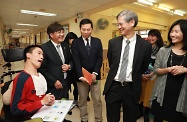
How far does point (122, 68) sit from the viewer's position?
1.45m

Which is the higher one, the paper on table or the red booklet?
the red booklet

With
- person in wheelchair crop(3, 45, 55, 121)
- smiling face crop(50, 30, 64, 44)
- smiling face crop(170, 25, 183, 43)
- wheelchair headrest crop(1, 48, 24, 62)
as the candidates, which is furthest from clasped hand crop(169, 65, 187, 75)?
wheelchair headrest crop(1, 48, 24, 62)

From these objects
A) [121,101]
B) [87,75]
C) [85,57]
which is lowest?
[121,101]

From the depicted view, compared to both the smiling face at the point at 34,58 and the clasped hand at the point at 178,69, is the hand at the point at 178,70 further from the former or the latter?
the smiling face at the point at 34,58

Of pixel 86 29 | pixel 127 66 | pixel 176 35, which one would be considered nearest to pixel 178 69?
pixel 176 35

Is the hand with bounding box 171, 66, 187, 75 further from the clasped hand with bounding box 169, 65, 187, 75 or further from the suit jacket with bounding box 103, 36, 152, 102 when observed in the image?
the suit jacket with bounding box 103, 36, 152, 102

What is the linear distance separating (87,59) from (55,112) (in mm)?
1009

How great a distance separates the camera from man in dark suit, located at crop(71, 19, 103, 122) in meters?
1.99

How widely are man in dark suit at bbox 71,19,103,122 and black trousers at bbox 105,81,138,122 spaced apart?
1.72 feet

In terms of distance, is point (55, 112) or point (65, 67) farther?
point (65, 67)

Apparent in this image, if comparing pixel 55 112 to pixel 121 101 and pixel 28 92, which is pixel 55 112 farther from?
pixel 121 101

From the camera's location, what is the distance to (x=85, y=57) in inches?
79.3

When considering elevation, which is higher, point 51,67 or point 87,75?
point 51,67

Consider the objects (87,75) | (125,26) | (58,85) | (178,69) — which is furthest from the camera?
(87,75)
